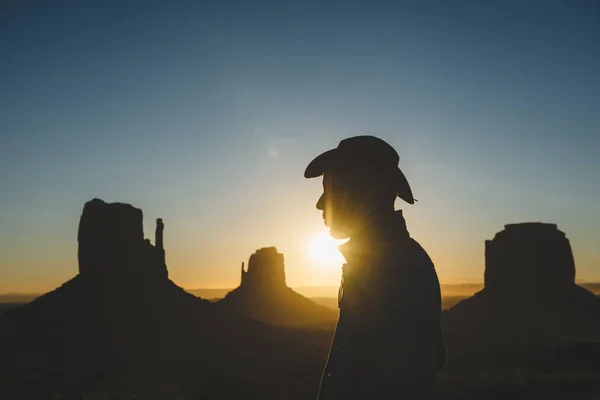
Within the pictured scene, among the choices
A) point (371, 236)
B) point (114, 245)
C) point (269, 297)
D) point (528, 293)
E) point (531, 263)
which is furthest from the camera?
point (269, 297)

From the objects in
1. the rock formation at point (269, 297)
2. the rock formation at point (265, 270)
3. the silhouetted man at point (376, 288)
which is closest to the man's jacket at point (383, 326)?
the silhouetted man at point (376, 288)

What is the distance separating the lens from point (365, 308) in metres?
2.16

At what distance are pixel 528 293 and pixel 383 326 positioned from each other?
104m

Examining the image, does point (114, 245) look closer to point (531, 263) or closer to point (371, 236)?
point (531, 263)

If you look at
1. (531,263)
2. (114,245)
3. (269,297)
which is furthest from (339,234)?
(269,297)

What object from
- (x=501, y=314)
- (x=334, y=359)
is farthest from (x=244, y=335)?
(x=334, y=359)

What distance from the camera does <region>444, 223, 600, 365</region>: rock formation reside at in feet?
277

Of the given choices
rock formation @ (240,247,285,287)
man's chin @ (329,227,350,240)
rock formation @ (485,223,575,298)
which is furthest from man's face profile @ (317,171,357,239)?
rock formation @ (240,247,285,287)

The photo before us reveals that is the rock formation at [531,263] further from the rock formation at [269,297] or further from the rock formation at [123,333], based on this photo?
the rock formation at [123,333]

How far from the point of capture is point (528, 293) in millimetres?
96312

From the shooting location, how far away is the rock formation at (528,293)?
8444 centimetres

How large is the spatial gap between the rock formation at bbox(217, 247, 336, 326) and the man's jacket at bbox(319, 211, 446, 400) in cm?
12924

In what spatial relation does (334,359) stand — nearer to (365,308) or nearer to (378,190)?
(365,308)

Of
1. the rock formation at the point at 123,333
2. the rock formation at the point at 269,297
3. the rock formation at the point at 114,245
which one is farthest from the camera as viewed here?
the rock formation at the point at 269,297
